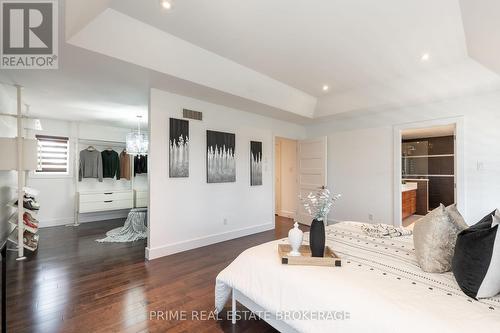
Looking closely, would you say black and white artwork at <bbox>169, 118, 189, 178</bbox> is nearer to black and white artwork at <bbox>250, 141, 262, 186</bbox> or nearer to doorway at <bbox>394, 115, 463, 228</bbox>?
black and white artwork at <bbox>250, 141, 262, 186</bbox>

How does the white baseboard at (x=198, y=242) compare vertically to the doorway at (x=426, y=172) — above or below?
below

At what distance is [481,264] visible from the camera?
3.77 feet

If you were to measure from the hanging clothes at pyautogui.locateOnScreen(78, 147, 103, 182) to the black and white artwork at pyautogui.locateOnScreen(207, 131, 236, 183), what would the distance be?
342cm

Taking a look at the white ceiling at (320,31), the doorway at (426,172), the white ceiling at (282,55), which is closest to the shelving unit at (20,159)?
the white ceiling at (282,55)

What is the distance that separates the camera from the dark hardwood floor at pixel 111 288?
1875 mm

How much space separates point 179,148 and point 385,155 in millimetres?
3753

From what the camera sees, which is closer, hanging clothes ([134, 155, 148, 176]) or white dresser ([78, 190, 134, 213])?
white dresser ([78, 190, 134, 213])

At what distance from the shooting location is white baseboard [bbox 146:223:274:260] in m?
3.28

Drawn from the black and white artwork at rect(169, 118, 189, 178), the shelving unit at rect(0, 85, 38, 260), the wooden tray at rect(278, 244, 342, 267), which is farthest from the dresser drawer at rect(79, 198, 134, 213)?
the wooden tray at rect(278, 244, 342, 267)

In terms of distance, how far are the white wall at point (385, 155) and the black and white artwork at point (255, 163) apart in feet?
5.54

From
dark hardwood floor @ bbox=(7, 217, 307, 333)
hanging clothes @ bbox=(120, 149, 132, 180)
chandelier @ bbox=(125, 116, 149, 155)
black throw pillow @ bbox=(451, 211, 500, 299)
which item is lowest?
dark hardwood floor @ bbox=(7, 217, 307, 333)

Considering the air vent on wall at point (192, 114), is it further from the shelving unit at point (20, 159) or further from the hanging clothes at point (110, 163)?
the hanging clothes at point (110, 163)

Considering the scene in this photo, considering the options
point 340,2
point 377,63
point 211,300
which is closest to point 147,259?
point 211,300

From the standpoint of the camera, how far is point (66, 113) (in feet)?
15.3
